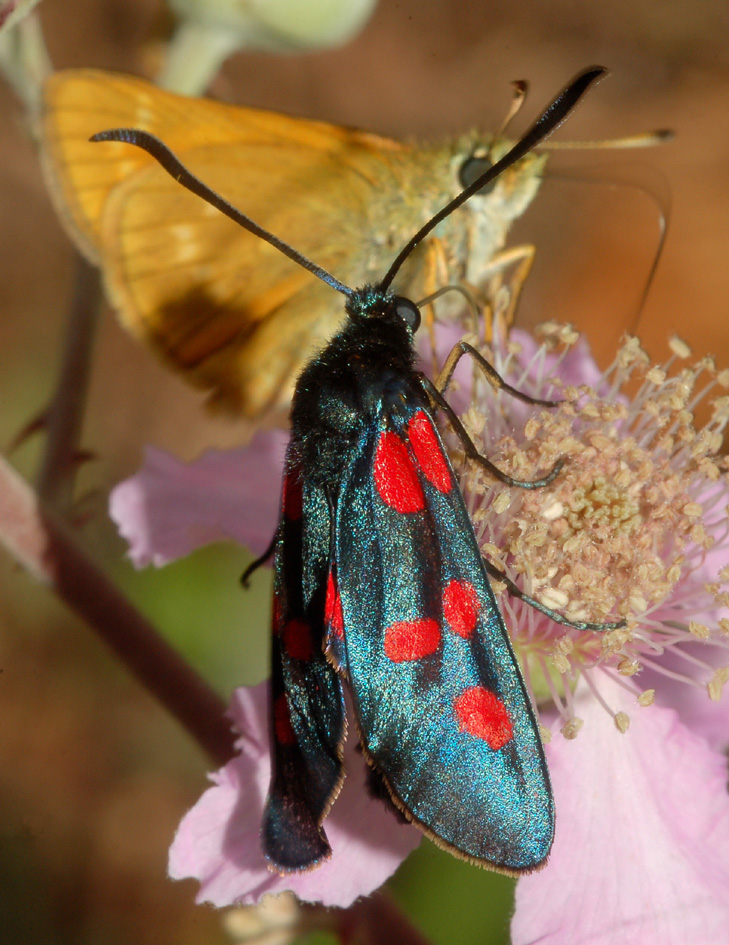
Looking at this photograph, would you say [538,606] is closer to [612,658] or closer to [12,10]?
[612,658]

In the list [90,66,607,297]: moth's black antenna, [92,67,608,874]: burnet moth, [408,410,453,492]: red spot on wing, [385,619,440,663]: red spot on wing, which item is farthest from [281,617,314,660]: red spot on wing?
[90,66,607,297]: moth's black antenna

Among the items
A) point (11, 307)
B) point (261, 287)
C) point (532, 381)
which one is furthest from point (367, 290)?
point (11, 307)

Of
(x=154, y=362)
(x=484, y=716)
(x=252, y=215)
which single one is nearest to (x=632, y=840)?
(x=484, y=716)

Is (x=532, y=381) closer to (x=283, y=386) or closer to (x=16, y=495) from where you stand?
(x=283, y=386)

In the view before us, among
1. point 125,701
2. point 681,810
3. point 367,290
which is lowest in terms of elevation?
point 125,701

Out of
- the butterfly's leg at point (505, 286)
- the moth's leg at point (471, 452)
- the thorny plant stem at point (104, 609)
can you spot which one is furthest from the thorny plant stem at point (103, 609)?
the butterfly's leg at point (505, 286)

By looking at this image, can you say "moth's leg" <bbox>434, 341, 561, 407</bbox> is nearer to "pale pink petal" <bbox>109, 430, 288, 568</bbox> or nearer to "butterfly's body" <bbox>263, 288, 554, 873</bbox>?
"butterfly's body" <bbox>263, 288, 554, 873</bbox>
